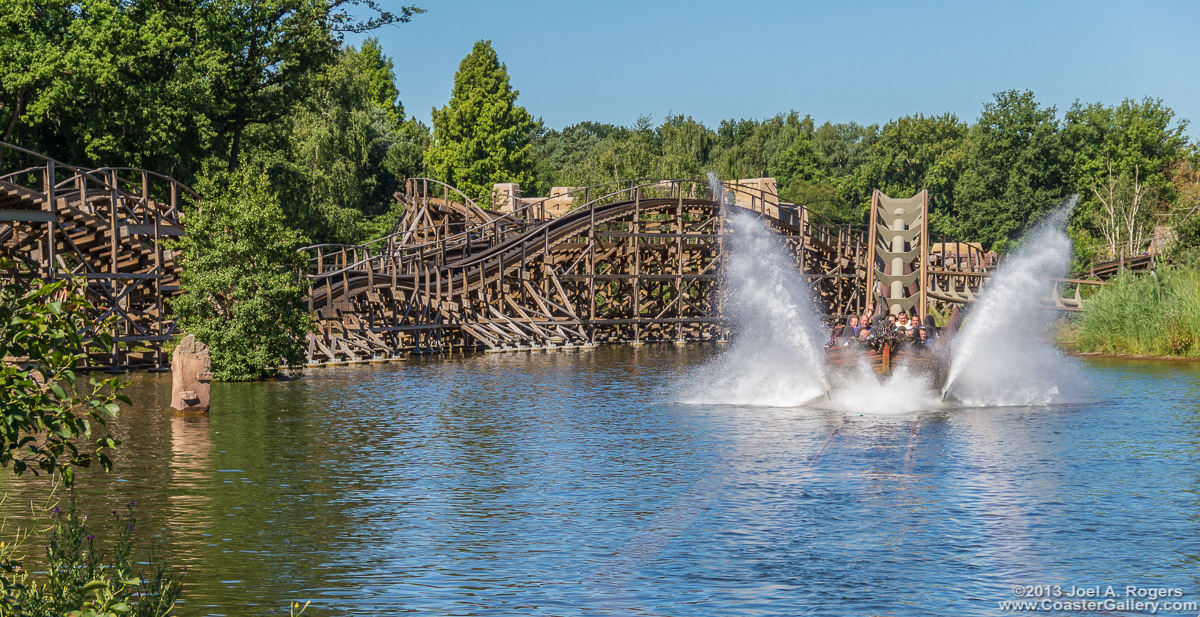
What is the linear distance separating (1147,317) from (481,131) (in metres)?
55.4

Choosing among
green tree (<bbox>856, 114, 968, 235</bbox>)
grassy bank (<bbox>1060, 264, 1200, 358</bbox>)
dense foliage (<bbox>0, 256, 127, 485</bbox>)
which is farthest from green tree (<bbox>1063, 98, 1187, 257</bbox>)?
dense foliage (<bbox>0, 256, 127, 485</bbox>)

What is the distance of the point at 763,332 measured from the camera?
4975 cm

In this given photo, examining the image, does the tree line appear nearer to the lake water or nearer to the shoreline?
the shoreline

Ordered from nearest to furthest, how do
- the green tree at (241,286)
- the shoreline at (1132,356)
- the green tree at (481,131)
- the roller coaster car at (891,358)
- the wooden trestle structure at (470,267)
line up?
1. the roller coaster car at (891,358)
2. the green tree at (241,286)
3. the wooden trestle structure at (470,267)
4. the shoreline at (1132,356)
5. the green tree at (481,131)

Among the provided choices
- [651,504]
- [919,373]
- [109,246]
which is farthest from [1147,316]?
[109,246]

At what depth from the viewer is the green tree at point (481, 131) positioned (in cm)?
8425

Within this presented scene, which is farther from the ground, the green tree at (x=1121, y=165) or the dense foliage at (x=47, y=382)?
the green tree at (x=1121, y=165)

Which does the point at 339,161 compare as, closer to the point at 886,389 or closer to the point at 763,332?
the point at 763,332

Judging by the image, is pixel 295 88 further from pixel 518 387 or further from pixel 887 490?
pixel 887 490

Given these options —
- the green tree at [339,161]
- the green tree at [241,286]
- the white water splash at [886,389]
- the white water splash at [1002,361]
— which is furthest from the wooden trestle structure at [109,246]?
the white water splash at [1002,361]

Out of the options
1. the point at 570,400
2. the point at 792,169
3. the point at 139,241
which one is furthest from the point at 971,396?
the point at 792,169

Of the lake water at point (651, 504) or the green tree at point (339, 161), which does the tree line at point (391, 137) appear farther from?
the lake water at point (651, 504)

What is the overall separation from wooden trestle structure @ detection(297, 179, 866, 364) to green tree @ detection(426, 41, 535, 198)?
30896 millimetres

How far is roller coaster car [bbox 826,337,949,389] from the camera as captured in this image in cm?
2358
